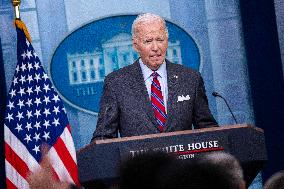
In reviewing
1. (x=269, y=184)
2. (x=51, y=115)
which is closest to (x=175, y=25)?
(x=51, y=115)

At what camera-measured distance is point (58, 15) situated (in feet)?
21.3

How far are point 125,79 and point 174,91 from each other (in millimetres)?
276

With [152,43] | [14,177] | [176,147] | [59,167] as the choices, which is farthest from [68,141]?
[176,147]

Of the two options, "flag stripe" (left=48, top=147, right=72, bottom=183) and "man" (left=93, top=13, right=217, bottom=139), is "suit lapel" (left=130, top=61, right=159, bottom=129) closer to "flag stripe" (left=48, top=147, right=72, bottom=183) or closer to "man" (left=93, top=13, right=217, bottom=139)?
"man" (left=93, top=13, right=217, bottom=139)

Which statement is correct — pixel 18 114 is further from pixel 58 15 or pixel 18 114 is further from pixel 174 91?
pixel 174 91

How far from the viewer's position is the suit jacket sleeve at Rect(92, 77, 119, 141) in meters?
3.73

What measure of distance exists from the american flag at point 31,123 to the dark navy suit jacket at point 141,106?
1800 millimetres

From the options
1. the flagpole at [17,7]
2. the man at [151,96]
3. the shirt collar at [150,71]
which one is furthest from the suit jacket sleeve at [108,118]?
the flagpole at [17,7]

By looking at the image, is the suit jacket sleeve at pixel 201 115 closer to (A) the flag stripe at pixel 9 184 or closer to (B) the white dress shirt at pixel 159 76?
(B) the white dress shirt at pixel 159 76

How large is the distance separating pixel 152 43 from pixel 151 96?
381mm

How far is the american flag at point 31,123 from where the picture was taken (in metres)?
5.62

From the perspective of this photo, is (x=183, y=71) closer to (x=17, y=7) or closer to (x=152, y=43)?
(x=152, y=43)

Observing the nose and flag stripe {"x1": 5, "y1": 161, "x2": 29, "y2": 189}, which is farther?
flag stripe {"x1": 5, "y1": 161, "x2": 29, "y2": 189}

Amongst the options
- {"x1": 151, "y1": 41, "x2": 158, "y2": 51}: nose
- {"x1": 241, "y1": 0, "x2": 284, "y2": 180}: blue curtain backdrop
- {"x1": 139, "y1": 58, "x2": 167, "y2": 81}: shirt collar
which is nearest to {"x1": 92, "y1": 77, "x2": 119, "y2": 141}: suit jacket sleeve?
{"x1": 139, "y1": 58, "x2": 167, "y2": 81}: shirt collar
